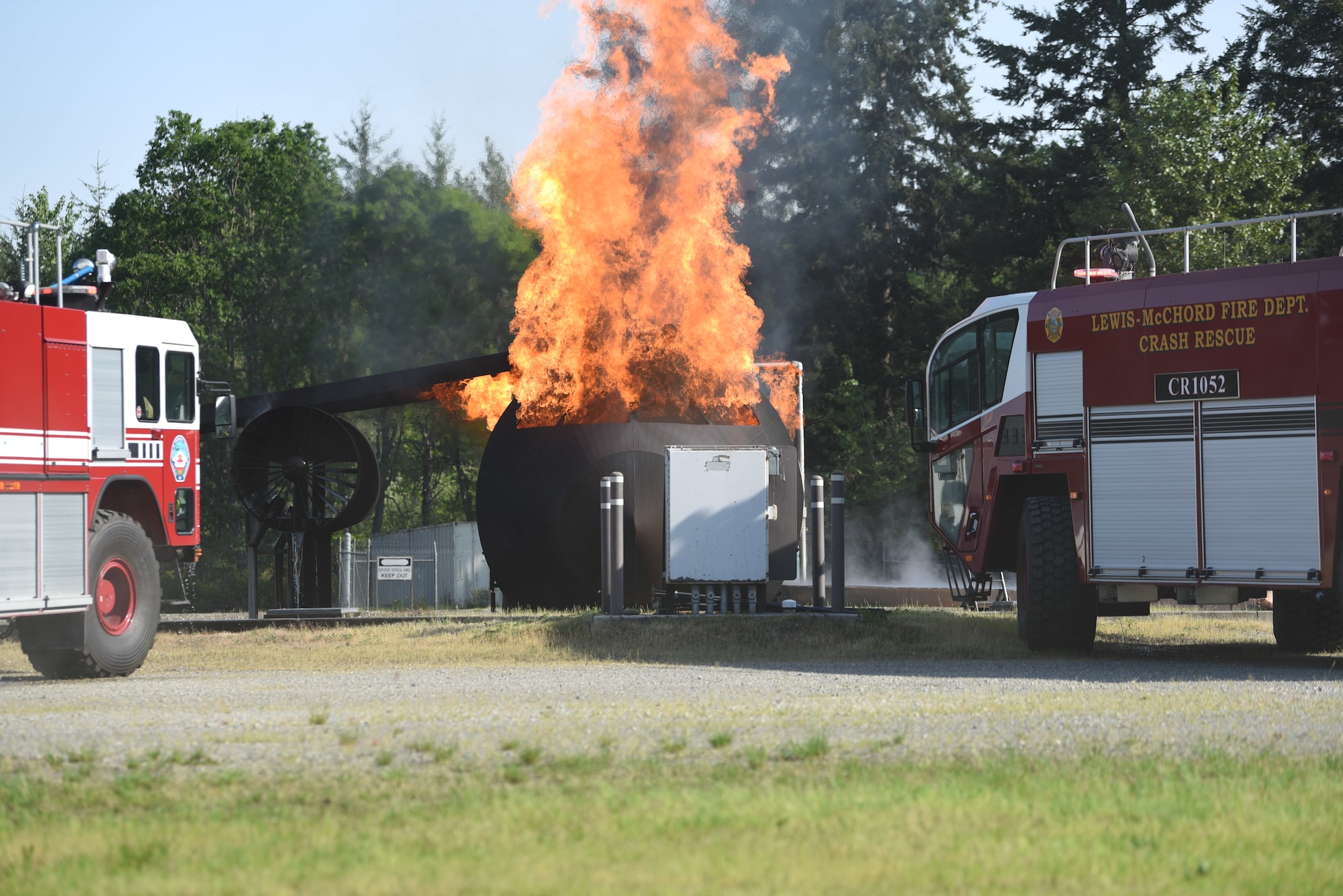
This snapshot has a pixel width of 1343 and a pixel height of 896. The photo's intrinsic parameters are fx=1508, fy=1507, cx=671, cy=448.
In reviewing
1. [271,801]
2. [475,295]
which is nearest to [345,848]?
[271,801]

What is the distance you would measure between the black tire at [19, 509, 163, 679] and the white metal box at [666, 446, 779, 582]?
7.15 m

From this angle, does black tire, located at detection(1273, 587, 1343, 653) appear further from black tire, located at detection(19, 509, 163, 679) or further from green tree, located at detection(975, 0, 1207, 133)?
green tree, located at detection(975, 0, 1207, 133)

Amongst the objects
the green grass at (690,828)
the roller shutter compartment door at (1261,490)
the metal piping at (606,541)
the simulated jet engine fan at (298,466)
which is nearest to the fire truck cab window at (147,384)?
the metal piping at (606,541)

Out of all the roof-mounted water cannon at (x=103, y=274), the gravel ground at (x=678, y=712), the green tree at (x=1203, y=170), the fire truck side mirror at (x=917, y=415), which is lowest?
the gravel ground at (x=678, y=712)

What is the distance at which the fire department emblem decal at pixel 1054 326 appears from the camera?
1627 cm

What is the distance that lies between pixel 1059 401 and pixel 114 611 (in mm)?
10224

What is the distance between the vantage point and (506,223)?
54094mm

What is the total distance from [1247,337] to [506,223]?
41.3 meters

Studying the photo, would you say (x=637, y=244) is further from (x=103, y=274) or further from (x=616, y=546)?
(x=103, y=274)

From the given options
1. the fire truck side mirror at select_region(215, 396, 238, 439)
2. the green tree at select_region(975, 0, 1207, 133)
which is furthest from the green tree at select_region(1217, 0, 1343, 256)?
the fire truck side mirror at select_region(215, 396, 238, 439)

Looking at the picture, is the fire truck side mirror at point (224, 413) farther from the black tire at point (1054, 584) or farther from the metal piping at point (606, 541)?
the black tire at point (1054, 584)

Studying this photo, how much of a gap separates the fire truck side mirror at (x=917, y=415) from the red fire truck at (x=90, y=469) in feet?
29.4

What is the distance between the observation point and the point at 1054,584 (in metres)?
16.2

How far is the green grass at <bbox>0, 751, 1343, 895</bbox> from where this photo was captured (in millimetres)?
5609
